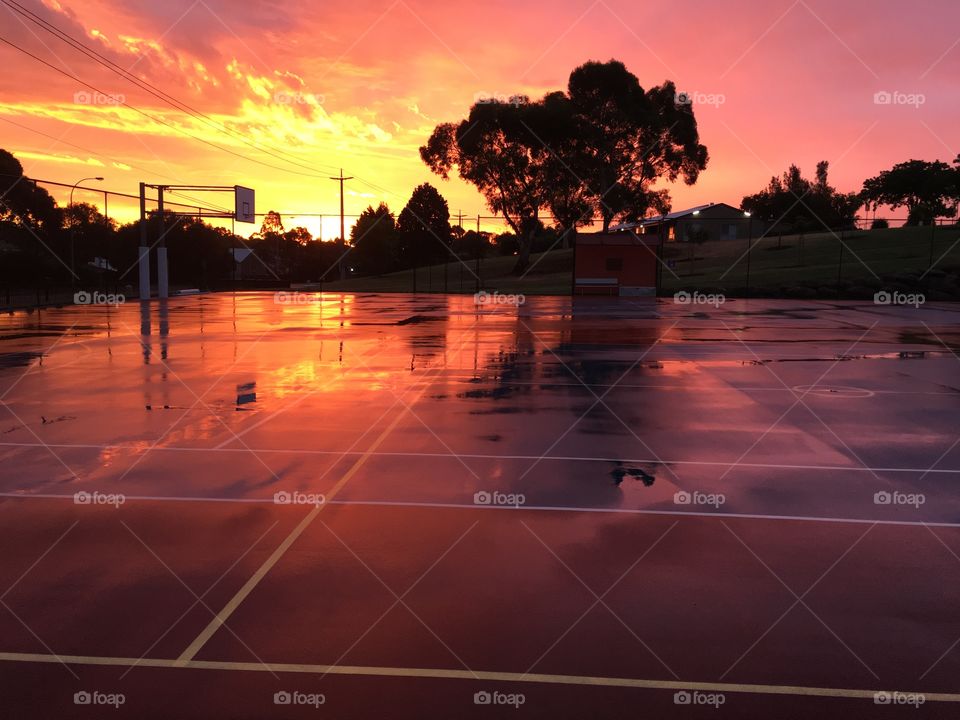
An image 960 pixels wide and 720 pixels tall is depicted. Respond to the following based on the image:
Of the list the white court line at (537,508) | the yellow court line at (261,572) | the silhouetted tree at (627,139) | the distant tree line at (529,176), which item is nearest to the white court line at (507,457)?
the yellow court line at (261,572)

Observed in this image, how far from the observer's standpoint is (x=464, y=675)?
14.5ft

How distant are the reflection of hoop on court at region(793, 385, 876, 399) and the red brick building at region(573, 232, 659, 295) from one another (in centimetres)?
3398

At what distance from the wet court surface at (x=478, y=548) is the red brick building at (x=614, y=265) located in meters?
34.0

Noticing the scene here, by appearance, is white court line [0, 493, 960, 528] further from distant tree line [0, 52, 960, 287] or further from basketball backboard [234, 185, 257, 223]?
distant tree line [0, 52, 960, 287]

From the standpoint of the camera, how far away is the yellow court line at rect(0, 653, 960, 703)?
168 inches

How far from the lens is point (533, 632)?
4918 mm

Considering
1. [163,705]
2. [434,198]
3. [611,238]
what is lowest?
[163,705]

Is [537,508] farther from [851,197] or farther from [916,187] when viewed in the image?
[916,187]

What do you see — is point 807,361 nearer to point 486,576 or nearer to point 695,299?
point 486,576

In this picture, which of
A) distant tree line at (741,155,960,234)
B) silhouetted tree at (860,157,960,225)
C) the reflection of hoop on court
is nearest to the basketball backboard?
the reflection of hoop on court

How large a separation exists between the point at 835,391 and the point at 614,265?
35.4 metres

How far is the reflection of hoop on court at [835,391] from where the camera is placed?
13.8 m

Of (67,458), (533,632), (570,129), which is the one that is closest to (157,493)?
(67,458)

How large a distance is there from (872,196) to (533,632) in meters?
125
